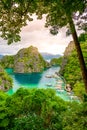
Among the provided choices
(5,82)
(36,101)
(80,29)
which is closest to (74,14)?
(80,29)

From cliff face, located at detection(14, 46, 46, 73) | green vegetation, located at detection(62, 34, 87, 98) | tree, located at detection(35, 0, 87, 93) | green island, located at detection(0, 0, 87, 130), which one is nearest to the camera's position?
tree, located at detection(35, 0, 87, 93)

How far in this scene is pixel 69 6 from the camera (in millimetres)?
7707

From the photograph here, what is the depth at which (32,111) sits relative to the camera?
70.5ft

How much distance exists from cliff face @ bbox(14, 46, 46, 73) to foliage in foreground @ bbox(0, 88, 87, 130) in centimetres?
9963

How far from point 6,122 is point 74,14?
13.7m

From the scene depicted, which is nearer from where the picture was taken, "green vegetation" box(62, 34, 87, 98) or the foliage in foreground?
the foliage in foreground

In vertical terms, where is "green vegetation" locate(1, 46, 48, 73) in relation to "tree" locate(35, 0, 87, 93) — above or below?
above

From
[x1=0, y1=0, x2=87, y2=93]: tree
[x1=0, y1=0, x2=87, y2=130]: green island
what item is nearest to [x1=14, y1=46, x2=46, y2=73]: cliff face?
[x1=0, y1=0, x2=87, y2=130]: green island

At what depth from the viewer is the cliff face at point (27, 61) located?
125188mm

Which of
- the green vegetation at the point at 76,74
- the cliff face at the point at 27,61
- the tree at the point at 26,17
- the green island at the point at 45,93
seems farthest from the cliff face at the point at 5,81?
the cliff face at the point at 27,61

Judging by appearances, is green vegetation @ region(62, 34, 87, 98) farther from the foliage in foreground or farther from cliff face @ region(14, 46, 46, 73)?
cliff face @ region(14, 46, 46, 73)

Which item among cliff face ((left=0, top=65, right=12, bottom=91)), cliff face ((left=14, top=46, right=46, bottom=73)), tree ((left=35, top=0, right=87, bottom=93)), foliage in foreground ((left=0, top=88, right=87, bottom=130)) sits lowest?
foliage in foreground ((left=0, top=88, right=87, bottom=130))

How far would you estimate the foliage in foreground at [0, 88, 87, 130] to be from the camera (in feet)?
63.7

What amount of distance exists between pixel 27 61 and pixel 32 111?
353 ft
